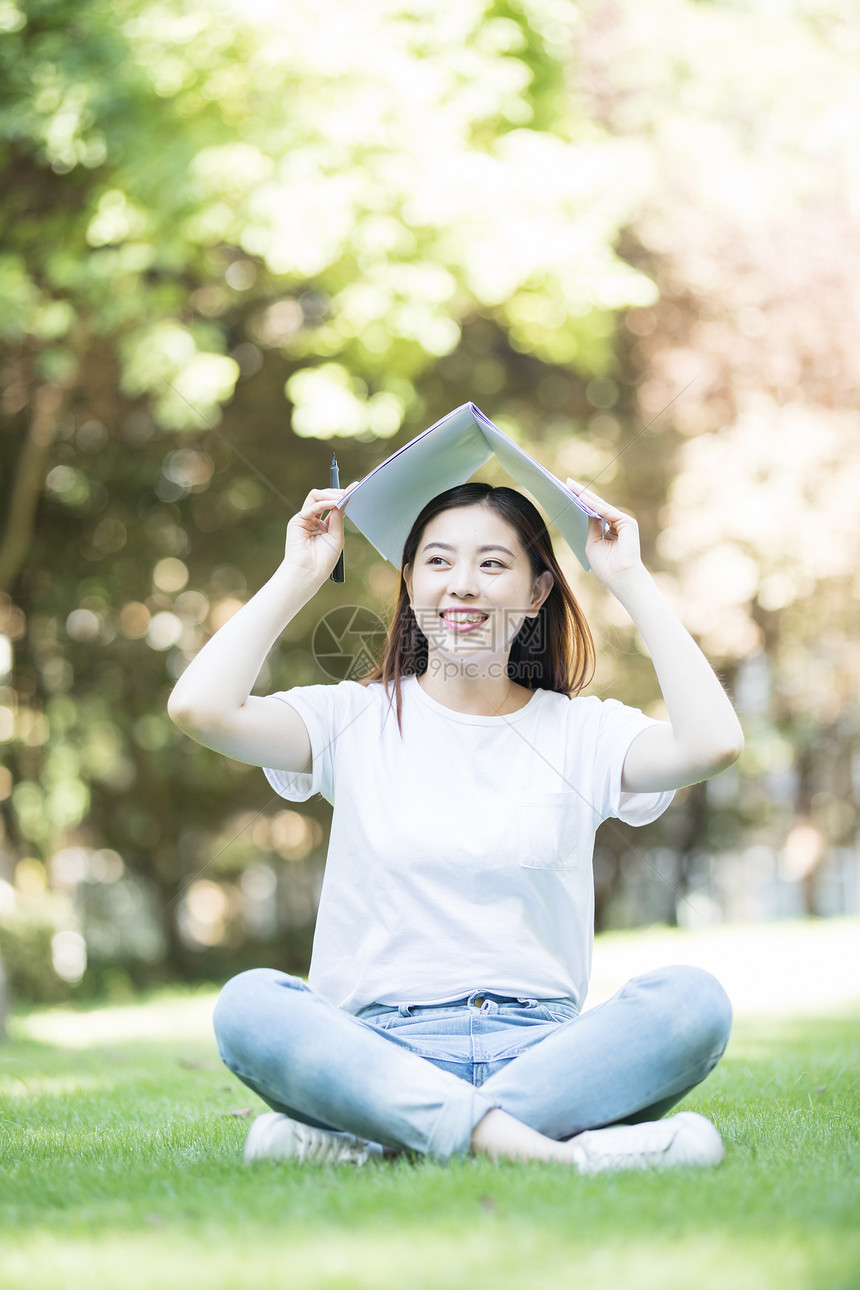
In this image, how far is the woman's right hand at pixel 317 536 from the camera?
2779mm

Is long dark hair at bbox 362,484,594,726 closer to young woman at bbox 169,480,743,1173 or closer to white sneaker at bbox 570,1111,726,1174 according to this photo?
young woman at bbox 169,480,743,1173

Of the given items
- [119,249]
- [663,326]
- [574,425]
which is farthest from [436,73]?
[574,425]

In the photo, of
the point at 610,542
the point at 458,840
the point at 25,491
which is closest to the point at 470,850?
the point at 458,840

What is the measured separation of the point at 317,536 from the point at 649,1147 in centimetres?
144

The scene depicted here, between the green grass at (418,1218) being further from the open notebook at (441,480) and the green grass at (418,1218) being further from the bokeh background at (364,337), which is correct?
the bokeh background at (364,337)

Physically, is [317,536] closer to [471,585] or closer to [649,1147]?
[471,585]

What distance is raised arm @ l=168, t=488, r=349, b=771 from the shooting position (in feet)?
8.47

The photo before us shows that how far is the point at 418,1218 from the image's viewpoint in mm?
1866

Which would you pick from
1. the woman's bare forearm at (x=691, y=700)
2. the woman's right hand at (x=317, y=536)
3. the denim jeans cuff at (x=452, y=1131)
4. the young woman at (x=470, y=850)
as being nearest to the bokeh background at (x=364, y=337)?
the woman's right hand at (x=317, y=536)

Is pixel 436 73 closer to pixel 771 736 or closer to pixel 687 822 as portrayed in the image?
pixel 771 736

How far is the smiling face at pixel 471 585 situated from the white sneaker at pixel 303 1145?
1050 millimetres

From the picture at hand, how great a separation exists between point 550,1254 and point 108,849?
44.6 feet

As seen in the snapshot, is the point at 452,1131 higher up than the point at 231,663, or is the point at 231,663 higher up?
the point at 231,663

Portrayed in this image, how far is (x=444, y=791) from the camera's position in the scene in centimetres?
271
